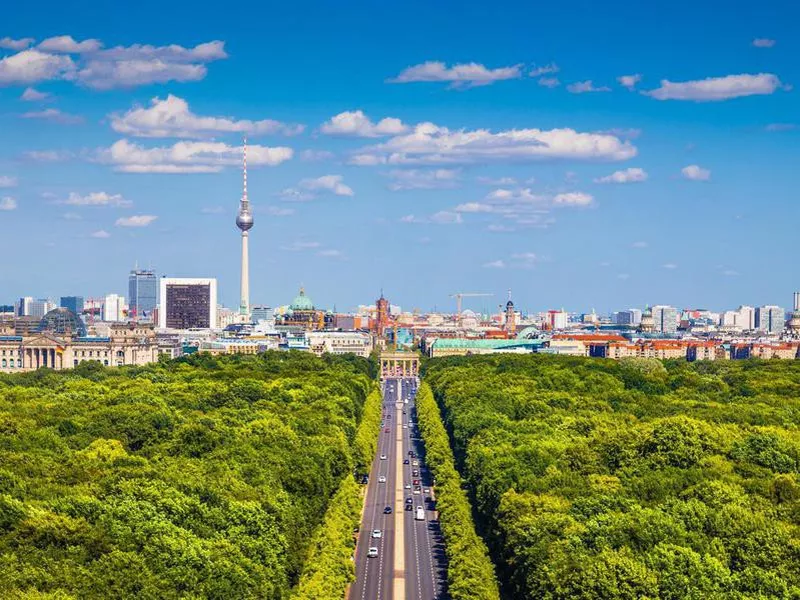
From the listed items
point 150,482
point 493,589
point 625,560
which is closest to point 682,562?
point 625,560

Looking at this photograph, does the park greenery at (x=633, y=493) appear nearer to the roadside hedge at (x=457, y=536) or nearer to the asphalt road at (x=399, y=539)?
the roadside hedge at (x=457, y=536)

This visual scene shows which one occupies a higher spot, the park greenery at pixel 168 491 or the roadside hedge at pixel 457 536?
the park greenery at pixel 168 491

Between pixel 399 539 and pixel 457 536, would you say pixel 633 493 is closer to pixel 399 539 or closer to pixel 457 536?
pixel 457 536

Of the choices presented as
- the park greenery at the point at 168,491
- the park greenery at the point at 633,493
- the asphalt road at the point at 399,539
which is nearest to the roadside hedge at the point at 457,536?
the park greenery at the point at 633,493

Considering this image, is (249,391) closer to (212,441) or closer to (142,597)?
(212,441)

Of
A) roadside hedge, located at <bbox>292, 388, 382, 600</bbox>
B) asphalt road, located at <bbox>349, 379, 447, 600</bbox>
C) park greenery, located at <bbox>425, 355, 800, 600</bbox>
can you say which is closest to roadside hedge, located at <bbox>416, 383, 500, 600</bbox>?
park greenery, located at <bbox>425, 355, 800, 600</bbox>

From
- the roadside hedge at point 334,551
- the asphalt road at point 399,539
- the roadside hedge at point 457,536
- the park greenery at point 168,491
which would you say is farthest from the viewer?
the asphalt road at point 399,539
